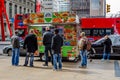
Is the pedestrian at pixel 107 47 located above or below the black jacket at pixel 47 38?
below

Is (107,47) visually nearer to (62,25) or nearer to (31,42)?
(62,25)

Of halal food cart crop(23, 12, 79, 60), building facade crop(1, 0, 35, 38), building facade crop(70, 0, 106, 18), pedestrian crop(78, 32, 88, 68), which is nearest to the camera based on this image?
pedestrian crop(78, 32, 88, 68)

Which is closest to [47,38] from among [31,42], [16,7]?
[31,42]

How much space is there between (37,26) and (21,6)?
228ft

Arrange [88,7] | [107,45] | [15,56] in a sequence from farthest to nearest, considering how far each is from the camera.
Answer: [88,7] → [107,45] → [15,56]

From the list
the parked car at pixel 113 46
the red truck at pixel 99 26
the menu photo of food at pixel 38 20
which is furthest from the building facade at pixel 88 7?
the menu photo of food at pixel 38 20

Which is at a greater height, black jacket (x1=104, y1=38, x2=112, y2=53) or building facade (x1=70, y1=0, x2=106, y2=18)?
building facade (x1=70, y1=0, x2=106, y2=18)

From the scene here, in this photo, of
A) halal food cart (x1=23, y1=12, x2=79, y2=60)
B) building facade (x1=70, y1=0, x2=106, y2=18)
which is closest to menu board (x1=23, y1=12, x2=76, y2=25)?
halal food cart (x1=23, y1=12, x2=79, y2=60)

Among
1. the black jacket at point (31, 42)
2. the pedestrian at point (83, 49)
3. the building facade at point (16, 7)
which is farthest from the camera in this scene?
the building facade at point (16, 7)

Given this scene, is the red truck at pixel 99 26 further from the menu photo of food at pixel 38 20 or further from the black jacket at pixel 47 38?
the black jacket at pixel 47 38

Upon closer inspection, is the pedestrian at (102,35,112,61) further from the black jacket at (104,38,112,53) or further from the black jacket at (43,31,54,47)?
the black jacket at (43,31,54,47)

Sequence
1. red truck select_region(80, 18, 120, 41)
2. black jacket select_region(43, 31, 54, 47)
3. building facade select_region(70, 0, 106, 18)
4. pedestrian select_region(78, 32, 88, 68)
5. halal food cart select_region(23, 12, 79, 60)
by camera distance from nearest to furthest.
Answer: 1. black jacket select_region(43, 31, 54, 47)
2. pedestrian select_region(78, 32, 88, 68)
3. halal food cart select_region(23, 12, 79, 60)
4. red truck select_region(80, 18, 120, 41)
5. building facade select_region(70, 0, 106, 18)

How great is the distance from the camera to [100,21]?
35.0 m

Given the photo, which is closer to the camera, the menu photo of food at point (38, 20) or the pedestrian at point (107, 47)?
the menu photo of food at point (38, 20)
